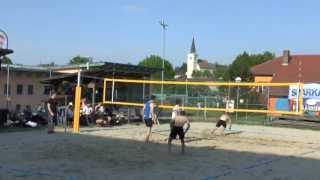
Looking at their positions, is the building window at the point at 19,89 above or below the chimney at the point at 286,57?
below

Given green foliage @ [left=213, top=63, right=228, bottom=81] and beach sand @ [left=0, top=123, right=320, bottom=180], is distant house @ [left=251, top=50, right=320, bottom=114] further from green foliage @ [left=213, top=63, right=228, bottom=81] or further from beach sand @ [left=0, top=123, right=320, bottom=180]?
beach sand @ [left=0, top=123, right=320, bottom=180]

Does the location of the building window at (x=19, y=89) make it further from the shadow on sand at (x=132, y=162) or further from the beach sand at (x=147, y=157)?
the shadow on sand at (x=132, y=162)

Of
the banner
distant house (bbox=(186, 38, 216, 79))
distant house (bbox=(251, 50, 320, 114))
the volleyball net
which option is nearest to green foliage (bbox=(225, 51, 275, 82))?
distant house (bbox=(251, 50, 320, 114))

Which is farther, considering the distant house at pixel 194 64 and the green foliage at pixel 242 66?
the distant house at pixel 194 64

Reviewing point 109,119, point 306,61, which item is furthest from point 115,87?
point 306,61

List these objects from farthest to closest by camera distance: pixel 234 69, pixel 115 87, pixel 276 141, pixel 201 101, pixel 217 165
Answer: pixel 234 69
pixel 201 101
pixel 115 87
pixel 276 141
pixel 217 165

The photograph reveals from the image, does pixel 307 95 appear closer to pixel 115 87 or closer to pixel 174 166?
pixel 115 87

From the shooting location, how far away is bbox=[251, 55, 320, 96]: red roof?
55.9 meters

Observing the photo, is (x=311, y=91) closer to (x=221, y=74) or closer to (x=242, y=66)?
(x=242, y=66)

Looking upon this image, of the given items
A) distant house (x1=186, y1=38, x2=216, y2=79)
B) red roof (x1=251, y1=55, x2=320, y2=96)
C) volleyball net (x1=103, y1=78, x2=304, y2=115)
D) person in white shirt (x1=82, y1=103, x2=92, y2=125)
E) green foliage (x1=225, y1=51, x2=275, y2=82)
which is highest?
distant house (x1=186, y1=38, x2=216, y2=79)

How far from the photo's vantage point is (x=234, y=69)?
95.0m

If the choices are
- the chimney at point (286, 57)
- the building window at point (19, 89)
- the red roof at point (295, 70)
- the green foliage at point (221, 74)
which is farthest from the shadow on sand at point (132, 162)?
the green foliage at point (221, 74)

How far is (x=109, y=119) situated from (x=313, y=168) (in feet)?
44.5

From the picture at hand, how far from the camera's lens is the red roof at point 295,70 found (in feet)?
183
